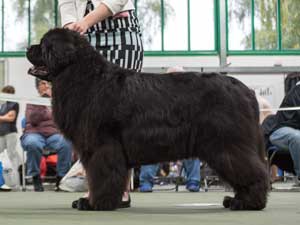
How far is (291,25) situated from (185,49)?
1919 mm

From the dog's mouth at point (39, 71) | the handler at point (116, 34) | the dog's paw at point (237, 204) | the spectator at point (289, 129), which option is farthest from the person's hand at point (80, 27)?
the spectator at point (289, 129)

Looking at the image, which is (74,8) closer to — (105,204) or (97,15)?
(97,15)

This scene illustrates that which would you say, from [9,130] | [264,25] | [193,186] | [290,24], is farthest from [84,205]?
[290,24]

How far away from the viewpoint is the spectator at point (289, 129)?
732cm

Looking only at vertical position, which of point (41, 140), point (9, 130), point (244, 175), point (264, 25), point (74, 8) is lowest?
point (244, 175)

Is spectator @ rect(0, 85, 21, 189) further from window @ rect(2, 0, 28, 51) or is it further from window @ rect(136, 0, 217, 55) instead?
window @ rect(136, 0, 217, 55)

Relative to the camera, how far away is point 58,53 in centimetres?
429

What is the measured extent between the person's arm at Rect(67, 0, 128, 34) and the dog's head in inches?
7.3

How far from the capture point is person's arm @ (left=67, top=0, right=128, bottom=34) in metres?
4.55

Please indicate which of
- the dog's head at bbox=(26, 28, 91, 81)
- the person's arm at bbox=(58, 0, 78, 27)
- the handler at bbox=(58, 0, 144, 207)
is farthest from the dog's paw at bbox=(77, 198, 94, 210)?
the person's arm at bbox=(58, 0, 78, 27)

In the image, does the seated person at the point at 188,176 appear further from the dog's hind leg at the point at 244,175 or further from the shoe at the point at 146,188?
the dog's hind leg at the point at 244,175

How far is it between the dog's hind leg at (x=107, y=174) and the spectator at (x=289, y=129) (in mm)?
3553

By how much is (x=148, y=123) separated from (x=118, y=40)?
853mm

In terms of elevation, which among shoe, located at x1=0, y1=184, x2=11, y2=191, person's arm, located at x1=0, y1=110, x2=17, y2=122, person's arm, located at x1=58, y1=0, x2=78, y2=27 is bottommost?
shoe, located at x1=0, y1=184, x2=11, y2=191
